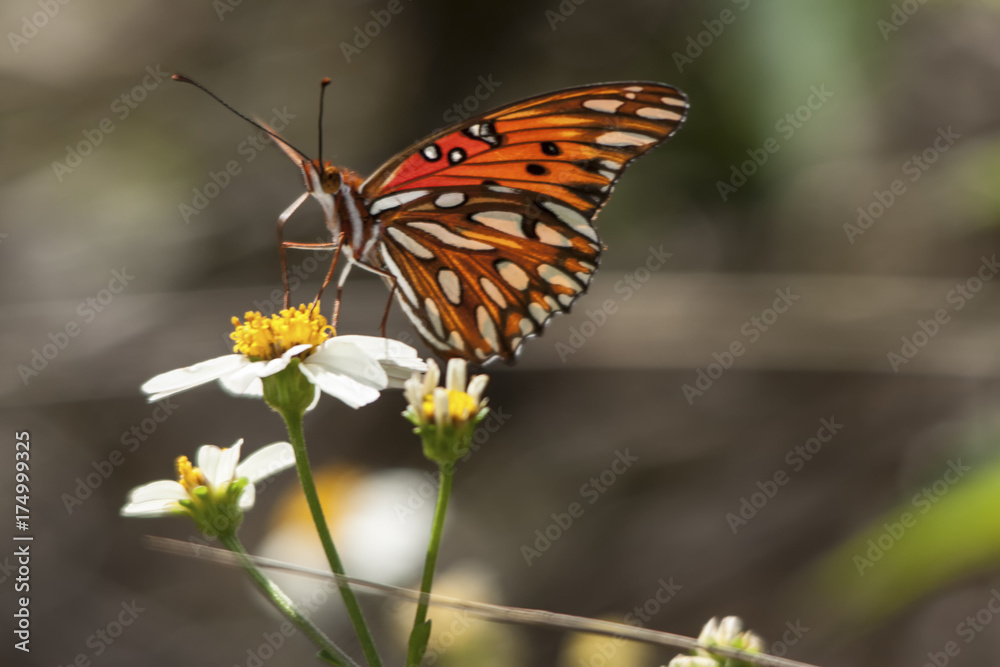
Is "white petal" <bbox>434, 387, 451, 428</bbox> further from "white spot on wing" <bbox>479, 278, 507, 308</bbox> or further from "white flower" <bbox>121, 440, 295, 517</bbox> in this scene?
"white spot on wing" <bbox>479, 278, 507, 308</bbox>

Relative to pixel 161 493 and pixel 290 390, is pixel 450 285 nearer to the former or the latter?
pixel 290 390

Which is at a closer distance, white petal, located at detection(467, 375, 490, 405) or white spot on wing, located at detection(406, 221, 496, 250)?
white petal, located at detection(467, 375, 490, 405)

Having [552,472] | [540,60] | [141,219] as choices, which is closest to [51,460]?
[141,219]

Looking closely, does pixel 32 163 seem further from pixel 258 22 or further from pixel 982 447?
pixel 982 447

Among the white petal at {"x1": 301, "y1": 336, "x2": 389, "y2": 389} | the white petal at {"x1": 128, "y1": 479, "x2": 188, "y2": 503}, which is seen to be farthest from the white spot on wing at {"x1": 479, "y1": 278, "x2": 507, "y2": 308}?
the white petal at {"x1": 128, "y1": 479, "x2": 188, "y2": 503}

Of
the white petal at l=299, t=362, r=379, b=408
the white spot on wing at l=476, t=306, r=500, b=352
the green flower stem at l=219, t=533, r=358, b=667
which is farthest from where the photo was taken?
the white spot on wing at l=476, t=306, r=500, b=352

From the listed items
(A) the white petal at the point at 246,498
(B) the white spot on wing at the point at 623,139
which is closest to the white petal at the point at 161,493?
(A) the white petal at the point at 246,498

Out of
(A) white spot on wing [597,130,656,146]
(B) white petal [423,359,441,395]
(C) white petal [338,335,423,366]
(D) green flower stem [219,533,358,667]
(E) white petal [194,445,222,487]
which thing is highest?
(A) white spot on wing [597,130,656,146]

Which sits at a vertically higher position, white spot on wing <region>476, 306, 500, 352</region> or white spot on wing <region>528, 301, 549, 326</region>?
white spot on wing <region>528, 301, 549, 326</region>

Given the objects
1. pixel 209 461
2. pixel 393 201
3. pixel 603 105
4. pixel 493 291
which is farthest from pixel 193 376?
pixel 603 105
